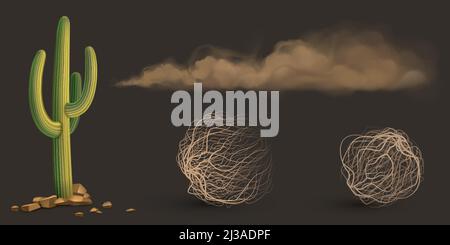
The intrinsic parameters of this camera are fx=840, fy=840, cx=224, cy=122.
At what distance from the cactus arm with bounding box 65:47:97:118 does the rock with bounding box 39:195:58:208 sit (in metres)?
1.10

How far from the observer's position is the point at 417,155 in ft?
35.4

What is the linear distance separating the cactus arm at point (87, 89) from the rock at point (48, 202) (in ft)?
3.60

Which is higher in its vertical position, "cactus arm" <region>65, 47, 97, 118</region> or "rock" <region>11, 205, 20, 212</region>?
"cactus arm" <region>65, 47, 97, 118</region>

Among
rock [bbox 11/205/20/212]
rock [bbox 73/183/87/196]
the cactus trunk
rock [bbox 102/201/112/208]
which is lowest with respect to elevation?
rock [bbox 11/205/20/212]

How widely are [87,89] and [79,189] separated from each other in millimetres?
1358

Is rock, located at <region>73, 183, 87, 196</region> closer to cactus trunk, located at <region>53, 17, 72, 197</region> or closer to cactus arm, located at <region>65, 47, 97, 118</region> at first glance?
cactus trunk, located at <region>53, 17, 72, 197</region>

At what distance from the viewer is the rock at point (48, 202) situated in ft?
35.0

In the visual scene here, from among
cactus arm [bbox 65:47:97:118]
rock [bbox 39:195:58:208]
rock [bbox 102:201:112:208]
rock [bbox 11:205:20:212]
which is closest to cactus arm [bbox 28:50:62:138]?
cactus arm [bbox 65:47:97:118]

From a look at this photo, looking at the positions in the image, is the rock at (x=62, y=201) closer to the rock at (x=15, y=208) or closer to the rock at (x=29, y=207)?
the rock at (x=29, y=207)

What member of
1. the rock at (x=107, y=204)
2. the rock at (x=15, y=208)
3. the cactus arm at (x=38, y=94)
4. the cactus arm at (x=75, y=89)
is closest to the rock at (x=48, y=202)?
the rock at (x=15, y=208)

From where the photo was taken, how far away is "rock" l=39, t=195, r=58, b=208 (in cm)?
1068

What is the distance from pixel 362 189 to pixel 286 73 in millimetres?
2078

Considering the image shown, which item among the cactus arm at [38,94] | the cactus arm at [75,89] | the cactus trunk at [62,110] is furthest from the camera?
the cactus arm at [75,89]

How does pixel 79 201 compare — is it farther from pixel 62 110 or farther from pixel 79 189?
pixel 62 110
